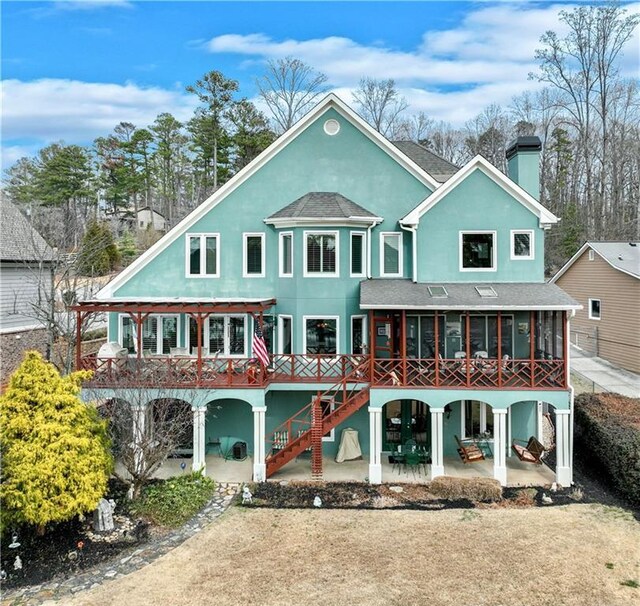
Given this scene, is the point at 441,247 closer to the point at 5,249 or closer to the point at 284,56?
the point at 5,249

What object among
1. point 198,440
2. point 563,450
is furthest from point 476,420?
point 198,440

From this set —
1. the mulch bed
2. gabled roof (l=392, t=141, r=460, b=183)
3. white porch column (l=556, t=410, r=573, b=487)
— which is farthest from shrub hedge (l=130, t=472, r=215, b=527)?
gabled roof (l=392, t=141, r=460, b=183)

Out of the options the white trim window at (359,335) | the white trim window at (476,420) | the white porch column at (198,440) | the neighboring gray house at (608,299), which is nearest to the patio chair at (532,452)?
the white trim window at (476,420)

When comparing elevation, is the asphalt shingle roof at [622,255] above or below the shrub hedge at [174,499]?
above

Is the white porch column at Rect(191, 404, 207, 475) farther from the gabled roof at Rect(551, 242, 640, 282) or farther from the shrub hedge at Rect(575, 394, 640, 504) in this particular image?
the gabled roof at Rect(551, 242, 640, 282)

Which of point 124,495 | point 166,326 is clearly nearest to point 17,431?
point 124,495

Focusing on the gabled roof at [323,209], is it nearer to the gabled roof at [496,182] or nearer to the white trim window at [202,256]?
the gabled roof at [496,182]
